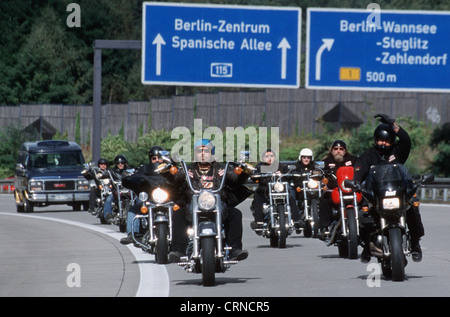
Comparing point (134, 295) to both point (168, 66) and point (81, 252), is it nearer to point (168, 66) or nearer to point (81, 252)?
point (81, 252)

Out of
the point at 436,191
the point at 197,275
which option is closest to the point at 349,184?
the point at 197,275

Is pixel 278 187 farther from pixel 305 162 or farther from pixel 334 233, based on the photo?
pixel 334 233

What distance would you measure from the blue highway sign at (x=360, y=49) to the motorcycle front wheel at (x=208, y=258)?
21.5 metres

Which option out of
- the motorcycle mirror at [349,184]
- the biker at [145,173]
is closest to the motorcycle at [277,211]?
the biker at [145,173]

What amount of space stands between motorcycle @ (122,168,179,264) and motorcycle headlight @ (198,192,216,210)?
1952 millimetres

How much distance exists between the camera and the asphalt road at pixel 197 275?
11.2m

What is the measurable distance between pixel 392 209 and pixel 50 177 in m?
21.5

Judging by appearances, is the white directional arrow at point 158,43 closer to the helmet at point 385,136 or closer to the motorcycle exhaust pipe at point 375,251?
the helmet at point 385,136

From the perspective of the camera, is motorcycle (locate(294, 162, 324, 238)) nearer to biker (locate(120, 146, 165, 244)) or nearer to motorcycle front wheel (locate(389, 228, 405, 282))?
biker (locate(120, 146, 165, 244))

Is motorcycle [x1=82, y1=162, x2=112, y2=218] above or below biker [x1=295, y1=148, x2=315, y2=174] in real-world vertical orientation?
below

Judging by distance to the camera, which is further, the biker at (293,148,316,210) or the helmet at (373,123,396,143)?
the biker at (293,148,316,210)

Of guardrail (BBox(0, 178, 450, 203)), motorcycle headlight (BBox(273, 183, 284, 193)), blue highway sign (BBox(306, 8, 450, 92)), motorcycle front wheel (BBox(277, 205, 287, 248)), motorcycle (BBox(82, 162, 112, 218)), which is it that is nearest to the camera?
motorcycle front wheel (BBox(277, 205, 287, 248))

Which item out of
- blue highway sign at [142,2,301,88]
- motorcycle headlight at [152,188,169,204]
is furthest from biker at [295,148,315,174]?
blue highway sign at [142,2,301,88]

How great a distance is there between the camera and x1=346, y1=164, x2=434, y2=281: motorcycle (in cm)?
1177
